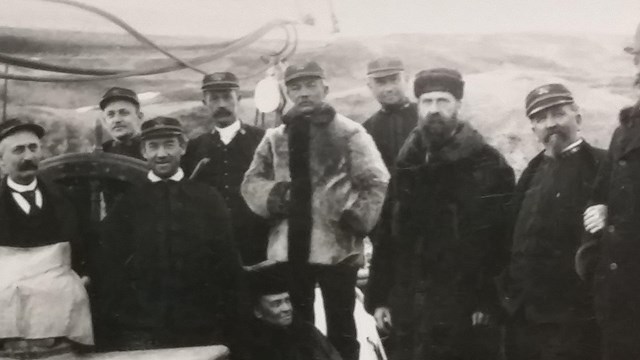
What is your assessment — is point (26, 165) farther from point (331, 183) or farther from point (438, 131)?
point (438, 131)

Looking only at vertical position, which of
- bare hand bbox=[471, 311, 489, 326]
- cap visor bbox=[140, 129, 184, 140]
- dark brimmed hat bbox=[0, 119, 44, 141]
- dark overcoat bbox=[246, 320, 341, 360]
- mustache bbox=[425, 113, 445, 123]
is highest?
dark brimmed hat bbox=[0, 119, 44, 141]

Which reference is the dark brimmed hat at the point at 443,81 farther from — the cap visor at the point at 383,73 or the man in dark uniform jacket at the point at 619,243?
the man in dark uniform jacket at the point at 619,243

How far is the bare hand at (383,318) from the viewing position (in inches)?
124

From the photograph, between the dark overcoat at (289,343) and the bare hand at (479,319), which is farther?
the dark overcoat at (289,343)

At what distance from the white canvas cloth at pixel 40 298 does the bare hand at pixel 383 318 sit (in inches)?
45.6

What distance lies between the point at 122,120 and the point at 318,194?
2.93 ft

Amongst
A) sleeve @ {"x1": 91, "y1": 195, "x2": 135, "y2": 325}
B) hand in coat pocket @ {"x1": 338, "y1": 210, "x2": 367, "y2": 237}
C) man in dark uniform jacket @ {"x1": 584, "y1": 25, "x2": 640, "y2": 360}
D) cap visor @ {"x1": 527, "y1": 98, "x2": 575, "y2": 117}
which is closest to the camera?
man in dark uniform jacket @ {"x1": 584, "y1": 25, "x2": 640, "y2": 360}

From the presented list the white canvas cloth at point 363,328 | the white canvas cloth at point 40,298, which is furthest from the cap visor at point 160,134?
the white canvas cloth at point 363,328

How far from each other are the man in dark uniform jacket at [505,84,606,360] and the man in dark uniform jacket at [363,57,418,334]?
18.9 inches

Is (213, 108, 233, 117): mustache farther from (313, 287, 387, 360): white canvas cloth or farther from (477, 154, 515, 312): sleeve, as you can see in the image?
(477, 154, 515, 312): sleeve

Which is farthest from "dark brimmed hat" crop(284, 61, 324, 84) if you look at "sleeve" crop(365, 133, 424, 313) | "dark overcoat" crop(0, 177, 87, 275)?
"dark overcoat" crop(0, 177, 87, 275)

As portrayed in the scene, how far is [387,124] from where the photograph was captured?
3.22 meters

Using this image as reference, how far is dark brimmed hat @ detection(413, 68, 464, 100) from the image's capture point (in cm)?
316

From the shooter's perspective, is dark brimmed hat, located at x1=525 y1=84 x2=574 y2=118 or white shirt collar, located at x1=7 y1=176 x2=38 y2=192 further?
white shirt collar, located at x1=7 y1=176 x2=38 y2=192
